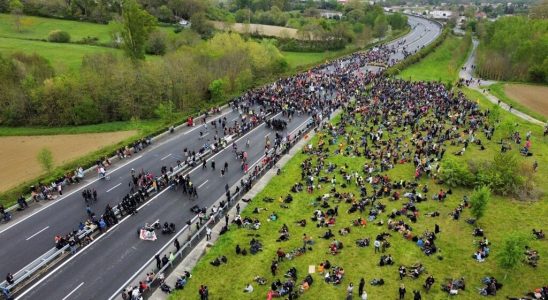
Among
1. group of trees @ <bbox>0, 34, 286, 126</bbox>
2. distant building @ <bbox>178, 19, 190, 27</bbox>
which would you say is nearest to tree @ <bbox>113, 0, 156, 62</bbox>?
group of trees @ <bbox>0, 34, 286, 126</bbox>

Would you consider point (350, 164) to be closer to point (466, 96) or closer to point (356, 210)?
point (356, 210)

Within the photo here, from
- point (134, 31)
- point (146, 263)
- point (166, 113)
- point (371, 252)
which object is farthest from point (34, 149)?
point (371, 252)

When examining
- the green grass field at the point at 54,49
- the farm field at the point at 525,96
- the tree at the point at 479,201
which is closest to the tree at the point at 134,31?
the green grass field at the point at 54,49

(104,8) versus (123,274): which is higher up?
(104,8)

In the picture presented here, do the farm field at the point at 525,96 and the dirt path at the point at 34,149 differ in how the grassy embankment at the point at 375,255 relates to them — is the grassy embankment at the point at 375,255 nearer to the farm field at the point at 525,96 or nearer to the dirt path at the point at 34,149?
the dirt path at the point at 34,149

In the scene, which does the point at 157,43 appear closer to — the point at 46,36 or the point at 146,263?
the point at 46,36

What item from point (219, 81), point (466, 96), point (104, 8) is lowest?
point (466, 96)

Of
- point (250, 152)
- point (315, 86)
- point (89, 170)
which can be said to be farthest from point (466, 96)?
point (89, 170)
